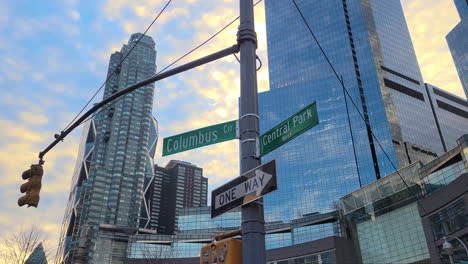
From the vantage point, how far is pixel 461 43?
162 meters

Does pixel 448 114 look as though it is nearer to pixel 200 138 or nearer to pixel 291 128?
pixel 200 138

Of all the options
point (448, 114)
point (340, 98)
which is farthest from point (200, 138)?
point (448, 114)

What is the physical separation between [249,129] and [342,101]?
14043 cm

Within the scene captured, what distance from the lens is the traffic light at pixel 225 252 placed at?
625 cm

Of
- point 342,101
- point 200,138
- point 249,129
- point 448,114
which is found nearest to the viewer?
point 249,129

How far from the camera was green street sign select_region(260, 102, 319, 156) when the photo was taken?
666 cm

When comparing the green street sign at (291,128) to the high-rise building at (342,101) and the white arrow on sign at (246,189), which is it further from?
the high-rise building at (342,101)

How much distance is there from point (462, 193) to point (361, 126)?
303ft

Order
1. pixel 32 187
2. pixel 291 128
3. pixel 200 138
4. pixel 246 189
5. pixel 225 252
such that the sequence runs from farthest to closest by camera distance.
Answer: pixel 32 187, pixel 200 138, pixel 291 128, pixel 246 189, pixel 225 252

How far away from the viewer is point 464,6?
513ft

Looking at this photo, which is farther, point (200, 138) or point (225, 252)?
point (200, 138)

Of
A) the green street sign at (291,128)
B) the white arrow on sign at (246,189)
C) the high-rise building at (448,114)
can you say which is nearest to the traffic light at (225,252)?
the white arrow on sign at (246,189)

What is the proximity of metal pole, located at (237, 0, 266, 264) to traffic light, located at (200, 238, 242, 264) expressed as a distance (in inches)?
5.6

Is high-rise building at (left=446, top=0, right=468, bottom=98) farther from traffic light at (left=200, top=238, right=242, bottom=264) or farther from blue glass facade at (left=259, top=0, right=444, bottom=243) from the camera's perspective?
traffic light at (left=200, top=238, right=242, bottom=264)
